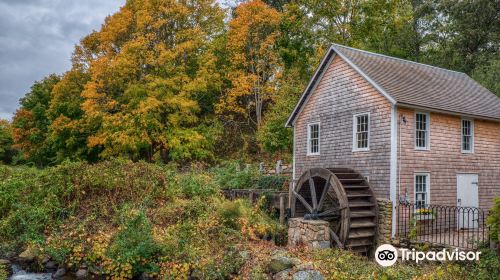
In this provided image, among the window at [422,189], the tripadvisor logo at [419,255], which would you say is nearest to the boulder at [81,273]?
the tripadvisor logo at [419,255]

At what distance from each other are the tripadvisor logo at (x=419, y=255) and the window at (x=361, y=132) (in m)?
3.68

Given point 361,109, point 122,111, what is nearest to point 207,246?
point 361,109

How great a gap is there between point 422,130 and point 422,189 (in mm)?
1982

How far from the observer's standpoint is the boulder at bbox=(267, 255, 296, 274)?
961 cm

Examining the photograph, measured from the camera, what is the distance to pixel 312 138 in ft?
56.3

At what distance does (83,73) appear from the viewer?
27.2m

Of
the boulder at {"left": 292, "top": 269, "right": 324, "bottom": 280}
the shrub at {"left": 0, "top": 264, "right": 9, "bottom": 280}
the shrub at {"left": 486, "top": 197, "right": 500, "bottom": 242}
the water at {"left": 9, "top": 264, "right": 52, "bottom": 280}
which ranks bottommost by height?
the water at {"left": 9, "top": 264, "right": 52, "bottom": 280}

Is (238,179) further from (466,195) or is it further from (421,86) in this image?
(466,195)

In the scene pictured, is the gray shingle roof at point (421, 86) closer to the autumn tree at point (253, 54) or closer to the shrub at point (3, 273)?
the autumn tree at point (253, 54)

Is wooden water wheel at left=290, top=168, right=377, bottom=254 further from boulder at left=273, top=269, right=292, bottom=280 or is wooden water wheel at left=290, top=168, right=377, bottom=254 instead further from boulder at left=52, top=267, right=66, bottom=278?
boulder at left=52, top=267, right=66, bottom=278

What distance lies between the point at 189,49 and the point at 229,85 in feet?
16.8

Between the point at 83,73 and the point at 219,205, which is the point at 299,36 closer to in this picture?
the point at 83,73

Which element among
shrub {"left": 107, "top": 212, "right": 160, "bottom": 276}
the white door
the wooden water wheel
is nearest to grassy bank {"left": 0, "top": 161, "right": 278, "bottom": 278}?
shrub {"left": 107, "top": 212, "right": 160, "bottom": 276}

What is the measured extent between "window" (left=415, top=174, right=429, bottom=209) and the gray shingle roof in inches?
92.1
